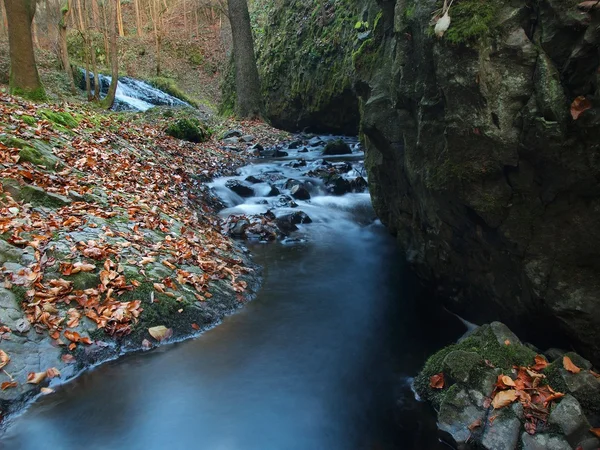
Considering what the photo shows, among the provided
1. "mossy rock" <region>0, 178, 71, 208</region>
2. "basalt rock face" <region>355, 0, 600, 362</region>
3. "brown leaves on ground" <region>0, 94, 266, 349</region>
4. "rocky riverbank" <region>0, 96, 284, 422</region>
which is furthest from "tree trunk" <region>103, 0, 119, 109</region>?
"basalt rock face" <region>355, 0, 600, 362</region>

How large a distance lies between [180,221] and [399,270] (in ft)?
13.0

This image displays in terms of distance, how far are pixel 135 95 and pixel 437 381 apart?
2536cm

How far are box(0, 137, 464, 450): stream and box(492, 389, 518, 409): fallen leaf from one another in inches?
27.1

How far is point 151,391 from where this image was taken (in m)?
4.49

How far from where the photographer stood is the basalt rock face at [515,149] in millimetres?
3643

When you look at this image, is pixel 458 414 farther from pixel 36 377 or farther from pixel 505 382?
pixel 36 377

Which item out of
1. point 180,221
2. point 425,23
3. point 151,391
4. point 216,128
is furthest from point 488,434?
point 216,128

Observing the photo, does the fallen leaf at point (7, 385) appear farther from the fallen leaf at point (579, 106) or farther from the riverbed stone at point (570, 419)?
the fallen leaf at point (579, 106)

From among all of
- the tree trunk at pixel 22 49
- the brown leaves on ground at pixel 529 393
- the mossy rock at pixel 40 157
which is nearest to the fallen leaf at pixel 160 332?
the brown leaves on ground at pixel 529 393

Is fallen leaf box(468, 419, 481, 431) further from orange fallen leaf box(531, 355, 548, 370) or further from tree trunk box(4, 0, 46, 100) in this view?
tree trunk box(4, 0, 46, 100)

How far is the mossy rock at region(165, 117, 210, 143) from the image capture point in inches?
560

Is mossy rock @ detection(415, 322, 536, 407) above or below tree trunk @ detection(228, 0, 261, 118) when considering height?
below

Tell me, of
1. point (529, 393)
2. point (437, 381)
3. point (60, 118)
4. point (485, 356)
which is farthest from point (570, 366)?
point (60, 118)

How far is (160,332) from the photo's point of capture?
5172 millimetres
